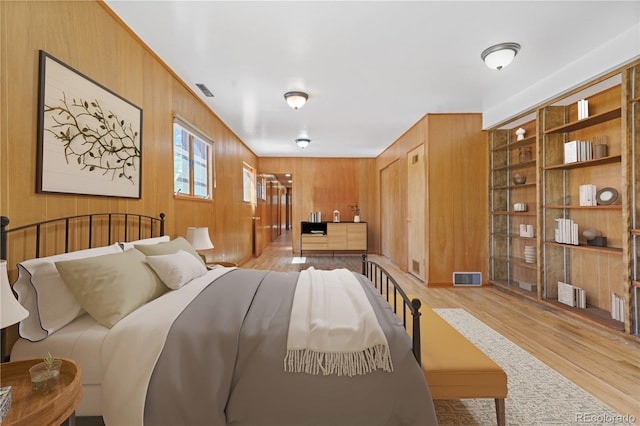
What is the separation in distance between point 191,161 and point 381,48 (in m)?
2.63

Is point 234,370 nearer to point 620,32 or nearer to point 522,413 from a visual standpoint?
point 522,413

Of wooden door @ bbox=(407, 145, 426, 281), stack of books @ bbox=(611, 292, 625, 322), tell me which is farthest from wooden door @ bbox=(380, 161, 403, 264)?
stack of books @ bbox=(611, 292, 625, 322)

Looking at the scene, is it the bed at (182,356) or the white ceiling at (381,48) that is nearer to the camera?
the bed at (182,356)

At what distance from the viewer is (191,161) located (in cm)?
379

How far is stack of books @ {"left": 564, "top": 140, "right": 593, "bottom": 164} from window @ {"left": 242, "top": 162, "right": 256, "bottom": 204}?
17.7ft

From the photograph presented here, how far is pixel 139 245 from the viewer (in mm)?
2203

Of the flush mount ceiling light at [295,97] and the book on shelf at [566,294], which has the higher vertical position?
the flush mount ceiling light at [295,97]

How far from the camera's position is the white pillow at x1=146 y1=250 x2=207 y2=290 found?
77.7 inches

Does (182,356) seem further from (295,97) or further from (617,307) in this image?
(617,307)

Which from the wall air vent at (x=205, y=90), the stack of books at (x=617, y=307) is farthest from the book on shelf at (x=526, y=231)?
the wall air vent at (x=205, y=90)

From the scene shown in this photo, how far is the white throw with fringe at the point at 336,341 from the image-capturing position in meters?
1.39

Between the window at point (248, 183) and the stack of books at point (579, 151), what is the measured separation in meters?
5.40

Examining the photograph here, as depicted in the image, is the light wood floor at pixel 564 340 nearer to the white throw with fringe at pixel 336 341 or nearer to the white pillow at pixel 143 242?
the white throw with fringe at pixel 336 341

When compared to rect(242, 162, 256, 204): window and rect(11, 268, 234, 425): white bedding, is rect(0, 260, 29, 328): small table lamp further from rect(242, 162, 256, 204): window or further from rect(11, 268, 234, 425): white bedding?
rect(242, 162, 256, 204): window
